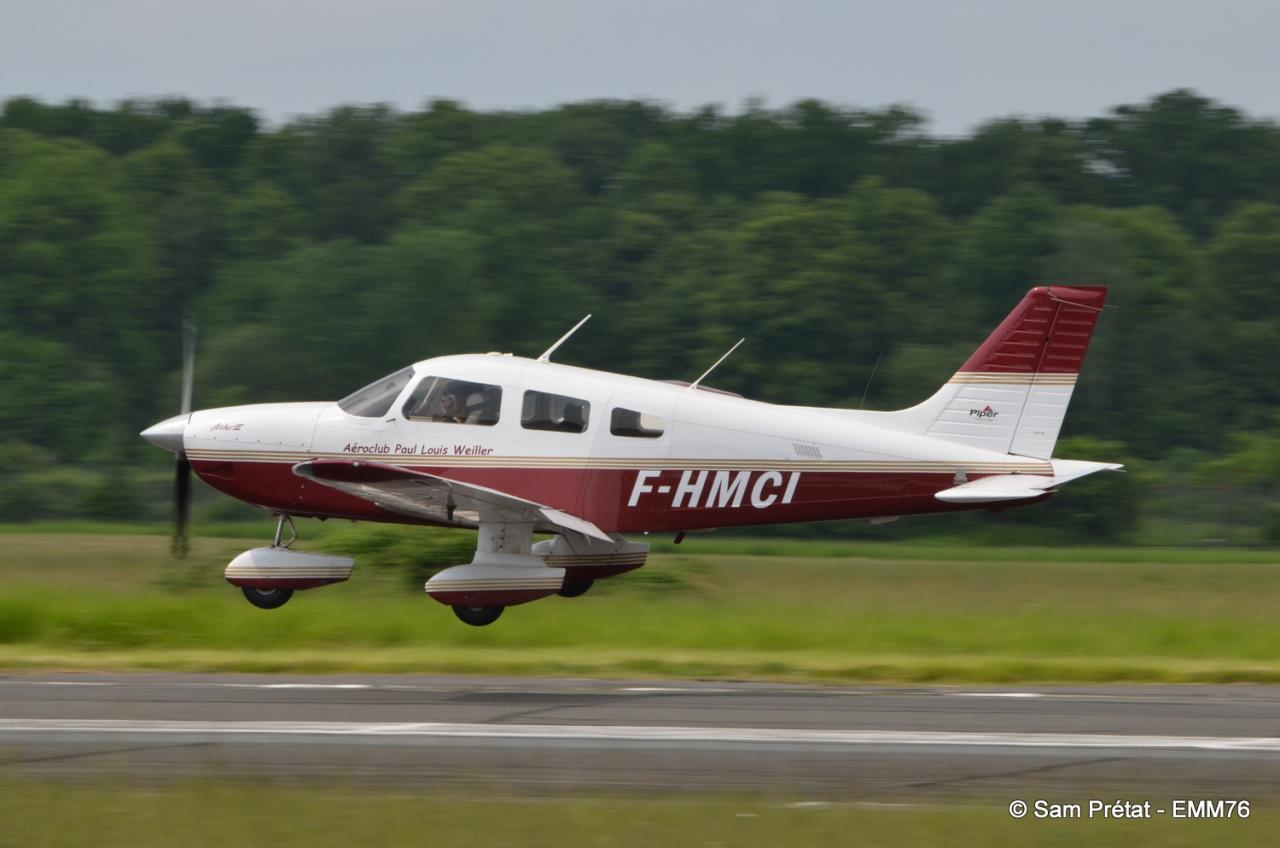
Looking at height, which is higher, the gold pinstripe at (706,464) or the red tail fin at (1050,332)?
the red tail fin at (1050,332)

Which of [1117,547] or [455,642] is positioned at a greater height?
[455,642]

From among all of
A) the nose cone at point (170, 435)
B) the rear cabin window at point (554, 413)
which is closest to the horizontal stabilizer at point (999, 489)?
the rear cabin window at point (554, 413)

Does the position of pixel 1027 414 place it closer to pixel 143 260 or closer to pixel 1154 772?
pixel 1154 772

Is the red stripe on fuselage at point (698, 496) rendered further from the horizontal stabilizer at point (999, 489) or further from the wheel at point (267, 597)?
the wheel at point (267, 597)

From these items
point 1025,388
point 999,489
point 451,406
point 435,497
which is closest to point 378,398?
point 451,406

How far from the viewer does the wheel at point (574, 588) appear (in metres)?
16.2

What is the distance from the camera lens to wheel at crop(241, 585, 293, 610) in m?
15.3

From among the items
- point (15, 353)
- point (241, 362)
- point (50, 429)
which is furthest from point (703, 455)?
point (15, 353)

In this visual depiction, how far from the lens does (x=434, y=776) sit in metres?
8.46

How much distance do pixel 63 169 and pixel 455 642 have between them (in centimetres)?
5034

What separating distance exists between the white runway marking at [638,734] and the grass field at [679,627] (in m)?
2.62

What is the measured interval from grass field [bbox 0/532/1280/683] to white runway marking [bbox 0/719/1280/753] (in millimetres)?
2622

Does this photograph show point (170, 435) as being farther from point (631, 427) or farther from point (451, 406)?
point (631, 427)

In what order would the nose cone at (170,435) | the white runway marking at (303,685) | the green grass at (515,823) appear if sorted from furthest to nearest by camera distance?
1. the nose cone at (170,435)
2. the white runway marking at (303,685)
3. the green grass at (515,823)
